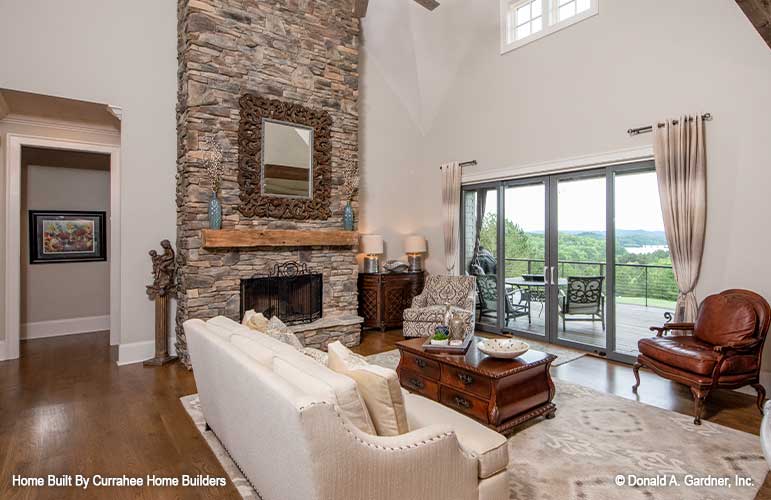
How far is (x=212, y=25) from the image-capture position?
4.61 meters

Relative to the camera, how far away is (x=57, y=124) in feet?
16.3

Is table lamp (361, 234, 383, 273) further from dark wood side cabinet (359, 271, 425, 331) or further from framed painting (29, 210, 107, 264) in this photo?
framed painting (29, 210, 107, 264)

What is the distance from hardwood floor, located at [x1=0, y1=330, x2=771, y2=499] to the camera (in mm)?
2496

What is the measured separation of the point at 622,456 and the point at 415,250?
4486mm

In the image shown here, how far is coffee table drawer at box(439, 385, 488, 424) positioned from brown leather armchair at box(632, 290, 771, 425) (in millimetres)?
1657

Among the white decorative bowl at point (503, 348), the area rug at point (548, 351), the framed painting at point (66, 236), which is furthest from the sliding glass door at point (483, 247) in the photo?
the framed painting at point (66, 236)

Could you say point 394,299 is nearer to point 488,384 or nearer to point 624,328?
point 624,328

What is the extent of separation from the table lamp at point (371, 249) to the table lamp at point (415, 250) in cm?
57

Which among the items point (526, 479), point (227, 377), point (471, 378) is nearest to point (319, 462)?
point (227, 377)

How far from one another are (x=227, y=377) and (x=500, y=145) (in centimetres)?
510

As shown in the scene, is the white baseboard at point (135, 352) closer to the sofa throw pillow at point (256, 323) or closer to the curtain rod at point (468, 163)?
the sofa throw pillow at point (256, 323)

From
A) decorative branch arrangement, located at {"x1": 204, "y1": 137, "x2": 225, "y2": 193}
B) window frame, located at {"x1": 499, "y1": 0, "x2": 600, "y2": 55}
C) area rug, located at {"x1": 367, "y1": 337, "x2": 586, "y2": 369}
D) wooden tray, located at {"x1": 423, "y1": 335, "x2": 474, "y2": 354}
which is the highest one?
window frame, located at {"x1": 499, "y1": 0, "x2": 600, "y2": 55}

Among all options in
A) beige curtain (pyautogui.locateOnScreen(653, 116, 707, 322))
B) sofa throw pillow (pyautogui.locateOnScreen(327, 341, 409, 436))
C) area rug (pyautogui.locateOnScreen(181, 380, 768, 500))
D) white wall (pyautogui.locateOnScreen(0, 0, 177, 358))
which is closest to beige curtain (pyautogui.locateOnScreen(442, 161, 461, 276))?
beige curtain (pyautogui.locateOnScreen(653, 116, 707, 322))

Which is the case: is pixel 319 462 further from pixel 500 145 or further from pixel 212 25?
pixel 500 145
